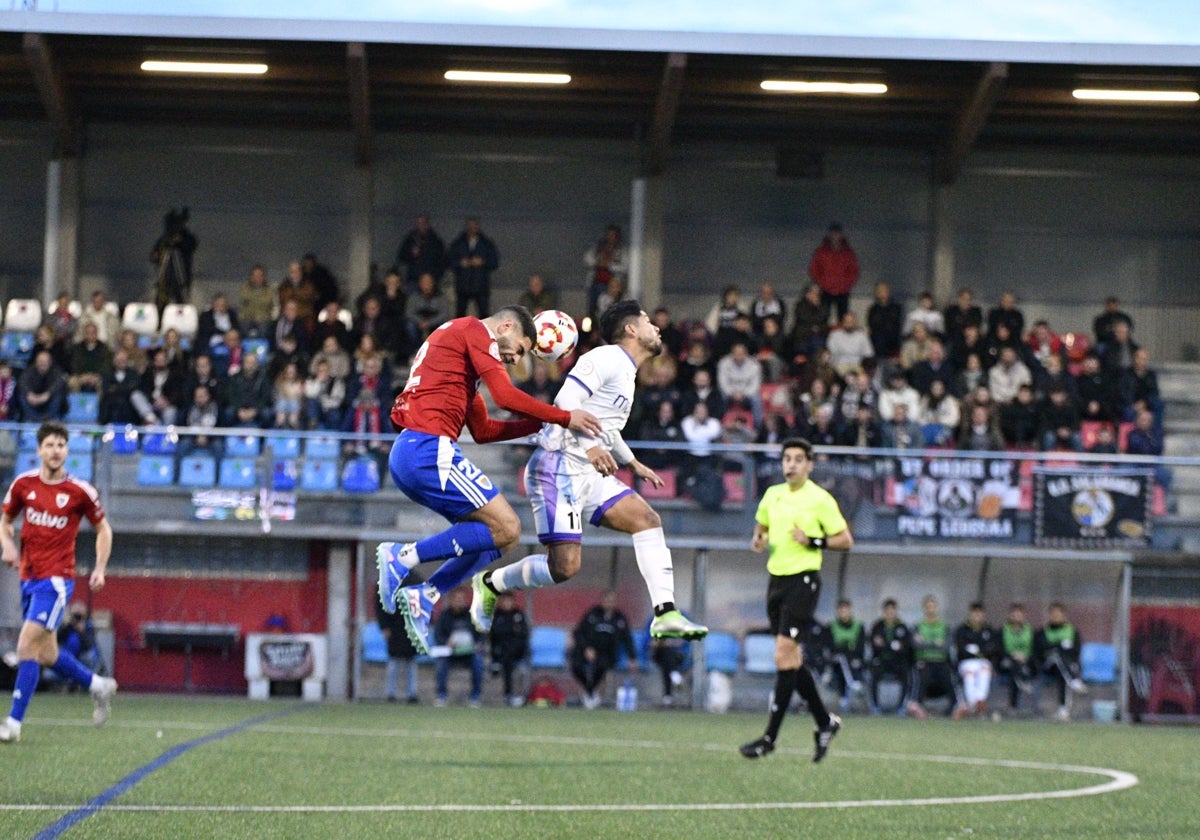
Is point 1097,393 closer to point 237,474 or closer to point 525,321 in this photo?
point 237,474

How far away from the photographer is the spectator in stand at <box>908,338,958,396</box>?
2319cm

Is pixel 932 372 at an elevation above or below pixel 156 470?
above

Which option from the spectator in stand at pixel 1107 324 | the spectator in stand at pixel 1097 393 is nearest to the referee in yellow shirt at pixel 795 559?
the spectator in stand at pixel 1097 393

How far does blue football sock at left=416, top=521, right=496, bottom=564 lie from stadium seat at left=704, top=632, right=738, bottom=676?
12318 millimetres

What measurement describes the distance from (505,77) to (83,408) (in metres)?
7.70

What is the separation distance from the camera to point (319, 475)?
2045cm

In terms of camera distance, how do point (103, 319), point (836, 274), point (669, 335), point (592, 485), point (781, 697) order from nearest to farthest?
point (592, 485), point (781, 697), point (669, 335), point (103, 319), point (836, 274)

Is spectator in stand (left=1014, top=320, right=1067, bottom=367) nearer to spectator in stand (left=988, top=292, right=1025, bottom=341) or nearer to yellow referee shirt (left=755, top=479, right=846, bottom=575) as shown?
spectator in stand (left=988, top=292, right=1025, bottom=341)

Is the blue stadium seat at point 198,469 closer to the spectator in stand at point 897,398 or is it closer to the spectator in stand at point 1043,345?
the spectator in stand at point 897,398

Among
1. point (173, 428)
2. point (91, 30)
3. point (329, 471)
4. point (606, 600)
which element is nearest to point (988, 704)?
point (606, 600)

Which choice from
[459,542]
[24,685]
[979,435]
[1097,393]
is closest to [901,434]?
[979,435]

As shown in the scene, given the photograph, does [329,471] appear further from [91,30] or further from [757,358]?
[91,30]

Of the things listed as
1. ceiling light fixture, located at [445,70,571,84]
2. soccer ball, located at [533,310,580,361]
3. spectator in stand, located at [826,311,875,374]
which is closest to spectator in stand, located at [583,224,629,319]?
ceiling light fixture, located at [445,70,571,84]

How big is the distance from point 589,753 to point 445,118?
1702 cm
